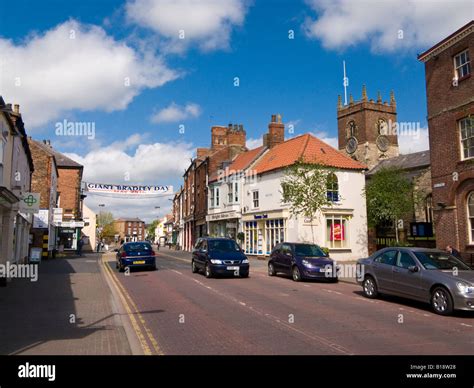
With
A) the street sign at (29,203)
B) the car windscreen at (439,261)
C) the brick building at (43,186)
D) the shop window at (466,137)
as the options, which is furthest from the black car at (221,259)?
the brick building at (43,186)

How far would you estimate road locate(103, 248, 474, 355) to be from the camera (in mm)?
6789

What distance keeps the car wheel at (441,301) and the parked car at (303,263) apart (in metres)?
6.90

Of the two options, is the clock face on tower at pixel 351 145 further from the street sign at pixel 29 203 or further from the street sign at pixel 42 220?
the street sign at pixel 29 203

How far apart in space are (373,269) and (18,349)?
31.3 ft

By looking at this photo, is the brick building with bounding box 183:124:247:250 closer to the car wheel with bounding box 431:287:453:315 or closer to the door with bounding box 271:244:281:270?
the door with bounding box 271:244:281:270

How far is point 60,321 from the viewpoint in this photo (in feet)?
29.3

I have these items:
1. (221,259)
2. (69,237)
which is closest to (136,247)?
(221,259)

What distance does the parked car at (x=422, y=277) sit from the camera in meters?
9.46

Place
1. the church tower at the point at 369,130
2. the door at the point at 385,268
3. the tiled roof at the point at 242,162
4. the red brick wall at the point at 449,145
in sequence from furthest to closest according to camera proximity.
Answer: the church tower at the point at 369,130 → the tiled roof at the point at 242,162 → the red brick wall at the point at 449,145 → the door at the point at 385,268

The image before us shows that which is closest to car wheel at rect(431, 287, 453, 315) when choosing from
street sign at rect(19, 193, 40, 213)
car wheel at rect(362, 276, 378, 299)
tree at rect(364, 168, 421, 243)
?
car wheel at rect(362, 276, 378, 299)

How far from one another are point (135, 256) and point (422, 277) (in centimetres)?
1461

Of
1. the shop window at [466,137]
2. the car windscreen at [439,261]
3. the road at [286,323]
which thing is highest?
the shop window at [466,137]
